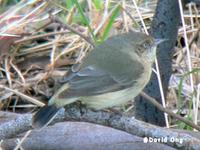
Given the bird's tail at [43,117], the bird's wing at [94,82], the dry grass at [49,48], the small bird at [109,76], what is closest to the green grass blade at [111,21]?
the dry grass at [49,48]

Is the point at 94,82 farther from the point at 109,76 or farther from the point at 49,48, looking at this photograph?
the point at 49,48

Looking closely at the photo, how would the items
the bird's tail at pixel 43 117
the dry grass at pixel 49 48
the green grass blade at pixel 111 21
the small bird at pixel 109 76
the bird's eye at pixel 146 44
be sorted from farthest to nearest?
1. the dry grass at pixel 49 48
2. the green grass blade at pixel 111 21
3. the bird's eye at pixel 146 44
4. the small bird at pixel 109 76
5. the bird's tail at pixel 43 117

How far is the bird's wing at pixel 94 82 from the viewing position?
2887 millimetres

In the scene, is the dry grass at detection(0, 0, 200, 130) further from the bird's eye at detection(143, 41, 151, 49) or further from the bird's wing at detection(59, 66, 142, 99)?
the bird's wing at detection(59, 66, 142, 99)

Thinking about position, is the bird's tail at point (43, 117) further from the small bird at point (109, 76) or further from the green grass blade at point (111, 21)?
the green grass blade at point (111, 21)

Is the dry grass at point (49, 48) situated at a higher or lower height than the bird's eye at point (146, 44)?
lower

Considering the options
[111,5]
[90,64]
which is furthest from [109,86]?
[111,5]

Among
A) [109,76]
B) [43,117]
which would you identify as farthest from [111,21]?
[43,117]

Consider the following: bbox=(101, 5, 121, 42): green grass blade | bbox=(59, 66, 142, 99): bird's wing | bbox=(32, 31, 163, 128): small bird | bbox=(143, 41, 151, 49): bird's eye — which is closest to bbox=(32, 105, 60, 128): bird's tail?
bbox=(32, 31, 163, 128): small bird

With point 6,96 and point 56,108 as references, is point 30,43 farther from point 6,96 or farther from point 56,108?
point 56,108

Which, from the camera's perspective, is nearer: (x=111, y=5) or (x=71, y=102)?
(x=71, y=102)

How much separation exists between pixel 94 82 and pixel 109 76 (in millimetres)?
109

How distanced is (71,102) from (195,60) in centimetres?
167

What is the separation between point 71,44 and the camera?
4441 mm
